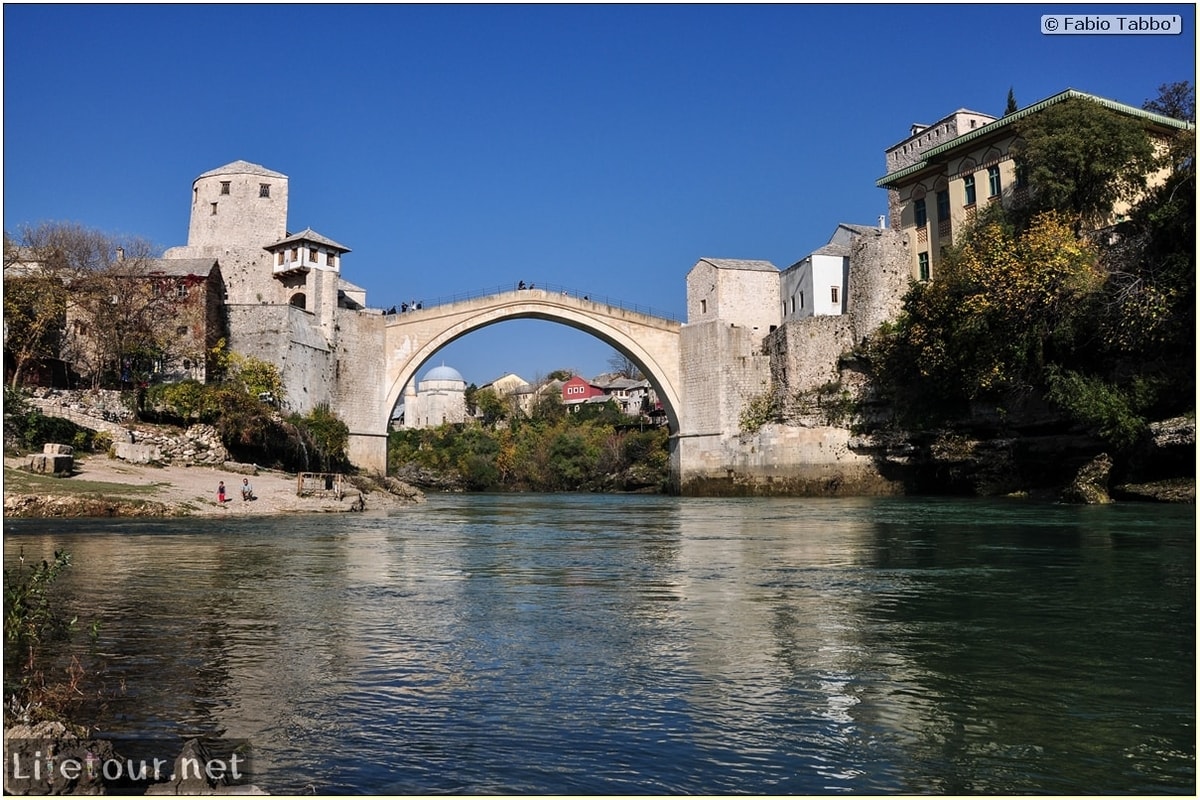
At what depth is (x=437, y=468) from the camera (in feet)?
205

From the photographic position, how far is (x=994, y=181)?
35.2m

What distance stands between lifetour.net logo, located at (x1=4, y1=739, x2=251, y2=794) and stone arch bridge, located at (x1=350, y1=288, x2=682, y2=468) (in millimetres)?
38461

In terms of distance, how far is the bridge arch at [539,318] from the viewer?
143ft

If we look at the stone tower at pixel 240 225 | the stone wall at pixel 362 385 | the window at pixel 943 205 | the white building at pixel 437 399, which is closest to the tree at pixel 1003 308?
the window at pixel 943 205

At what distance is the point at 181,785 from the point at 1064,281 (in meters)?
27.0

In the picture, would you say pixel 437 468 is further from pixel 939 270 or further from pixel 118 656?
pixel 118 656

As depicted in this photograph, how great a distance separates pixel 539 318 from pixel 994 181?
807 inches

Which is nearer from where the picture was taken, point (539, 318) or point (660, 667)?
point (660, 667)

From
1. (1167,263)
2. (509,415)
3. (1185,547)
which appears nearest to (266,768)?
(1185,547)

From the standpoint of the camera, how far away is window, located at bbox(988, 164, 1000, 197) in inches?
1379

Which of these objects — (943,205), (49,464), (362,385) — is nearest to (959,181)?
(943,205)

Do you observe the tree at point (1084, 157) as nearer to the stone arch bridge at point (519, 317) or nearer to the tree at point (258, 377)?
the stone arch bridge at point (519, 317)

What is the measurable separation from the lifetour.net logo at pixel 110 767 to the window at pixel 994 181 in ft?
117

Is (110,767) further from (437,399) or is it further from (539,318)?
(437,399)
